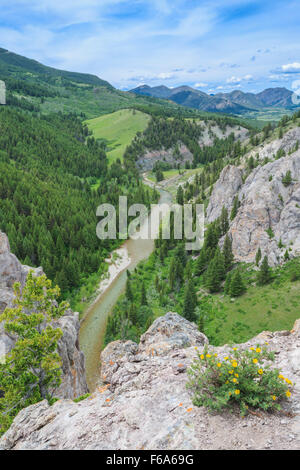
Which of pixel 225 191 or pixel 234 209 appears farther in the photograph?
pixel 225 191

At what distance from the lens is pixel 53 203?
93438mm

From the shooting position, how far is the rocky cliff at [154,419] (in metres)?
8.91

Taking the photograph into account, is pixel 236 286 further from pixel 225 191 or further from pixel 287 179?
pixel 225 191

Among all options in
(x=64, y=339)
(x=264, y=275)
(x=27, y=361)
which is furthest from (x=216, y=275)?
(x=27, y=361)

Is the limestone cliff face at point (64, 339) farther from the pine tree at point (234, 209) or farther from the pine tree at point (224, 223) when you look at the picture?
the pine tree at point (234, 209)

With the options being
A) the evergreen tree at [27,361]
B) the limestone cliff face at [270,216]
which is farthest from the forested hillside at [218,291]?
the evergreen tree at [27,361]

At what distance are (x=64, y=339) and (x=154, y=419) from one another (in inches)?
773

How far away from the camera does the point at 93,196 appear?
4818 inches

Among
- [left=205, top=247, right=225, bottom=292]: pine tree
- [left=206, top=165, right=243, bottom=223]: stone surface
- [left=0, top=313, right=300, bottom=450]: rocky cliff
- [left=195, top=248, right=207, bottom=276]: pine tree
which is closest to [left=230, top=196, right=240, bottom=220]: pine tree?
[left=206, top=165, right=243, bottom=223]: stone surface
